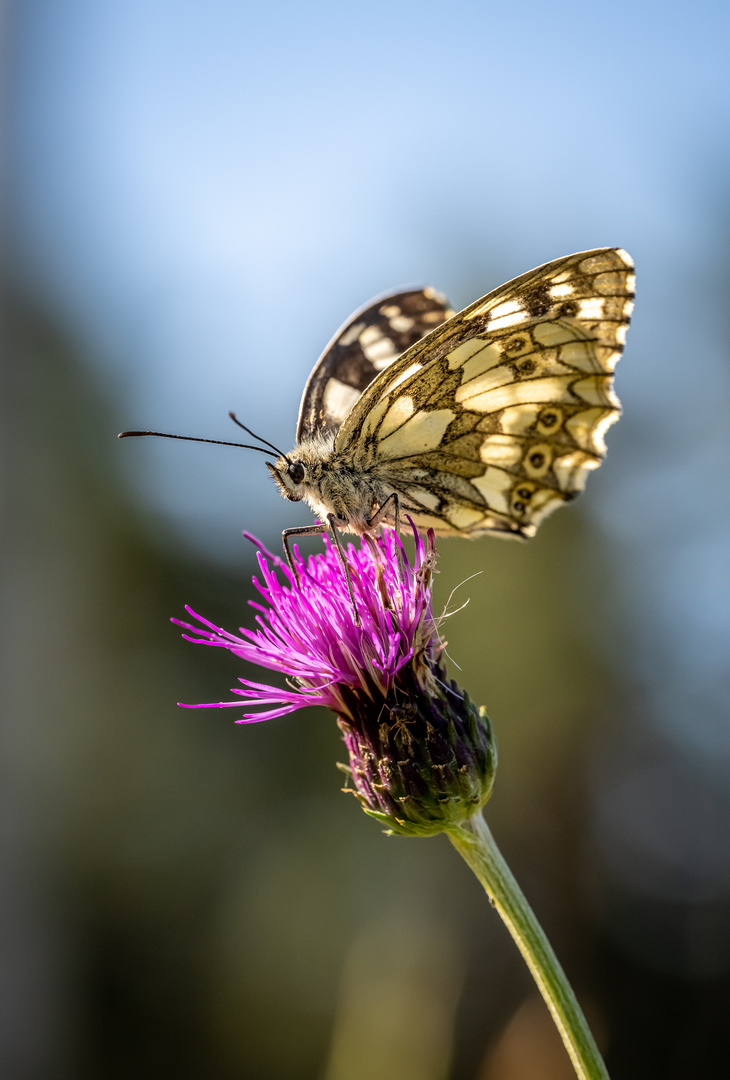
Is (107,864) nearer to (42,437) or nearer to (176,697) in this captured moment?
(176,697)

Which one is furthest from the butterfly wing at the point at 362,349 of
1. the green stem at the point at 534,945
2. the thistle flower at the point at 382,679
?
the green stem at the point at 534,945

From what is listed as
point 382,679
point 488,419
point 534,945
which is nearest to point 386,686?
point 382,679

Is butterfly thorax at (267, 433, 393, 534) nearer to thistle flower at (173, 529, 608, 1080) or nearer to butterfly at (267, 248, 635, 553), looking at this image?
butterfly at (267, 248, 635, 553)

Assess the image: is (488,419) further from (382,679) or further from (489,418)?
(382,679)

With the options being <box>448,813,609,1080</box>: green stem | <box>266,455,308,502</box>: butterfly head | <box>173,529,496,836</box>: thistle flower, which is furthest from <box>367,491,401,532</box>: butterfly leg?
<box>448,813,609,1080</box>: green stem

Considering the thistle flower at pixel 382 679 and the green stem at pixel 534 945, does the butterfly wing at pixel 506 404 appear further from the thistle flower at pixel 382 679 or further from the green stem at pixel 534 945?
the green stem at pixel 534 945

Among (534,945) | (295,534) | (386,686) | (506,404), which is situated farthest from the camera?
(295,534)
